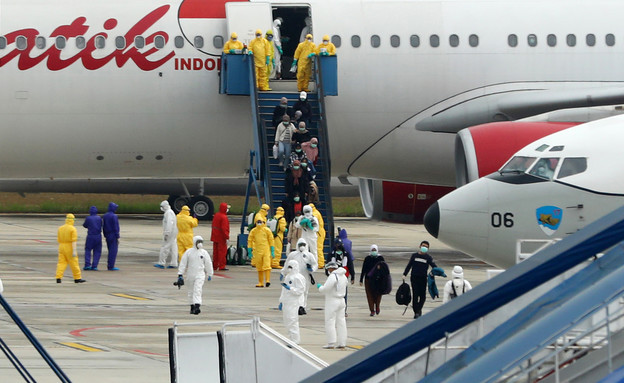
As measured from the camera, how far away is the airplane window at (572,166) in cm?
2020

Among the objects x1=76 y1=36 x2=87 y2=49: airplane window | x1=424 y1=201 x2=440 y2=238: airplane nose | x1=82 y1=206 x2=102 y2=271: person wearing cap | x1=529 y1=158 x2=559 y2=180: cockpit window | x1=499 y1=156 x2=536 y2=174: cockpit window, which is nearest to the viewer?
x1=529 y1=158 x2=559 y2=180: cockpit window

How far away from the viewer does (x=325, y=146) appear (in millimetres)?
29750

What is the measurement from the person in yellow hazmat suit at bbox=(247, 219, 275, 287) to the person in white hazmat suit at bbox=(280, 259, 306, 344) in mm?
5736

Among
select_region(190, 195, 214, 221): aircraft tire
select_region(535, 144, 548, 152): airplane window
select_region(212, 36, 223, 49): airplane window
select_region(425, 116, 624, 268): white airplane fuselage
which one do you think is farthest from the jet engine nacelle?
select_region(190, 195, 214, 221): aircraft tire

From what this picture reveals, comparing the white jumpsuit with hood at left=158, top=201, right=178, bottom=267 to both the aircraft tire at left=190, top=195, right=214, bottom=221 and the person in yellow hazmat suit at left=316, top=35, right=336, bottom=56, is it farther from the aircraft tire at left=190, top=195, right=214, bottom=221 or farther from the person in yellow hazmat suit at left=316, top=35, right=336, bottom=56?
the aircraft tire at left=190, top=195, right=214, bottom=221

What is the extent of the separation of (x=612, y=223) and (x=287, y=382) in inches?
263

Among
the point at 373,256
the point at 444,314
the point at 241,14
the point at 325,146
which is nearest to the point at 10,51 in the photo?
the point at 241,14

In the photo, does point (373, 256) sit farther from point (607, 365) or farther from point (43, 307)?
point (607, 365)

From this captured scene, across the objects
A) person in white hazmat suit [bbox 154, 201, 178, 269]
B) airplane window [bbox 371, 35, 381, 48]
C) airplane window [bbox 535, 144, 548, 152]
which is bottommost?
person in white hazmat suit [bbox 154, 201, 178, 269]

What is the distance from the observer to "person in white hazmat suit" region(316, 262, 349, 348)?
18641 mm

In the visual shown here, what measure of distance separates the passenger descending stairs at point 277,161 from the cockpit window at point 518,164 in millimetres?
8044

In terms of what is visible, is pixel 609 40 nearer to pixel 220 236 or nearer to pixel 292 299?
Answer: pixel 220 236

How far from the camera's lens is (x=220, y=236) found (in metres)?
28.1

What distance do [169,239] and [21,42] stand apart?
566 centimetres
